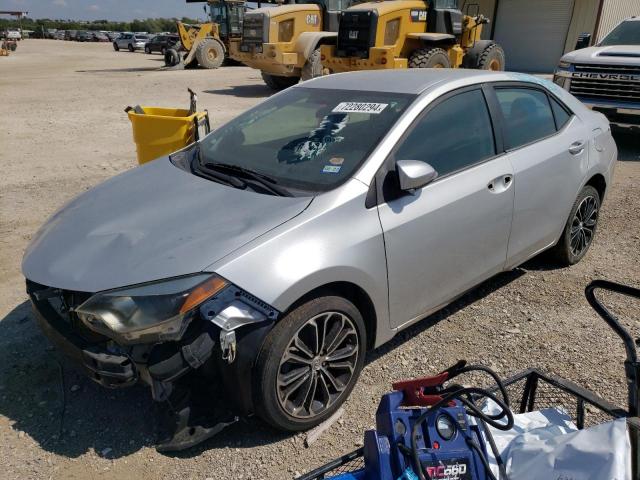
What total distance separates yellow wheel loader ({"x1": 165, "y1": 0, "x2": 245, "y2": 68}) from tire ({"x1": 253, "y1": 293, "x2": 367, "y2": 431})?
19.7m

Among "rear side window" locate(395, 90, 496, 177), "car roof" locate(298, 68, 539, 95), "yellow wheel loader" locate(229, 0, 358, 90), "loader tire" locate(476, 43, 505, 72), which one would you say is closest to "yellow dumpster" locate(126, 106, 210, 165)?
"car roof" locate(298, 68, 539, 95)

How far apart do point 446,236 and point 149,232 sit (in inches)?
61.3

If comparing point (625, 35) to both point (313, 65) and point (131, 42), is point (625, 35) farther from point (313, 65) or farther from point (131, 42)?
point (131, 42)

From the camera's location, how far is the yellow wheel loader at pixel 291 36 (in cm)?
1293

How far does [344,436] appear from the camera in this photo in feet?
8.50

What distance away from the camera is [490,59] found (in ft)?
43.3

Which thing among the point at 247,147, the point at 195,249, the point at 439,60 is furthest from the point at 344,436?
the point at 439,60

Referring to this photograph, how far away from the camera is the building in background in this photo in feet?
67.9

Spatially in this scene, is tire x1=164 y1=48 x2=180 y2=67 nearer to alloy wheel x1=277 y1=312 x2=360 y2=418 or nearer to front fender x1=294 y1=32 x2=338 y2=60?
front fender x1=294 y1=32 x2=338 y2=60

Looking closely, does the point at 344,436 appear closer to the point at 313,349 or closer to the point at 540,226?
the point at 313,349

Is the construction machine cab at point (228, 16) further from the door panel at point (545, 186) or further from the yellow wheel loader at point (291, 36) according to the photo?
the door panel at point (545, 186)

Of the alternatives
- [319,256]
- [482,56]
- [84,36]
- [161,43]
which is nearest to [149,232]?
[319,256]

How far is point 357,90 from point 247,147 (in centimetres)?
76

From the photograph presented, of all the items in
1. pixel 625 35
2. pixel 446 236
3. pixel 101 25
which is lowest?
pixel 101 25
